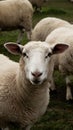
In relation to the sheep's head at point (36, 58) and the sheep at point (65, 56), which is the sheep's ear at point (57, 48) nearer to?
the sheep's head at point (36, 58)

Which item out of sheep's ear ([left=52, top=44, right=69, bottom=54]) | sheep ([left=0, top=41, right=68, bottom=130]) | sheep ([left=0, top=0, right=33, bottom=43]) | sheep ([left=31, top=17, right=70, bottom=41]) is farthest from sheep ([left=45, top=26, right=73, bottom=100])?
sheep ([left=0, top=0, right=33, bottom=43])

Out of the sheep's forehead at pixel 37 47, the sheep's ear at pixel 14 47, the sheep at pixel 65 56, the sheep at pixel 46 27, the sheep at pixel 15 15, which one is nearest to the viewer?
the sheep's forehead at pixel 37 47

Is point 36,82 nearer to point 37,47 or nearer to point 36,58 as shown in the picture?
point 36,58

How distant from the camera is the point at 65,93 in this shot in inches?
289

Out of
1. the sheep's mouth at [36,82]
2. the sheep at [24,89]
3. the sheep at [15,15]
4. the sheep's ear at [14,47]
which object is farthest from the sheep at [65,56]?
the sheep at [15,15]

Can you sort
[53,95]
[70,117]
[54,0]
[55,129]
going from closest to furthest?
1. [55,129]
2. [70,117]
3. [53,95]
4. [54,0]

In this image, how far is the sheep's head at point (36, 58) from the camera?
4.05 metres

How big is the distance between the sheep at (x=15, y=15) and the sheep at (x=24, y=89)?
592cm

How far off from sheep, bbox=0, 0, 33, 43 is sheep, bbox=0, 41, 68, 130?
5.92 metres

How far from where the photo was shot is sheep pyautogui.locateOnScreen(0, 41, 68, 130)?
4344mm

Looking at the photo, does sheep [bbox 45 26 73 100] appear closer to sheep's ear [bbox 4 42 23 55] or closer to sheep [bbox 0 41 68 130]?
sheep [bbox 0 41 68 130]

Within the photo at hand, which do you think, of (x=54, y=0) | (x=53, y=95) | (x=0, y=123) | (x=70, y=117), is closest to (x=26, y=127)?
(x=0, y=123)

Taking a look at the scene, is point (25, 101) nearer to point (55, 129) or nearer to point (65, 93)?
point (55, 129)

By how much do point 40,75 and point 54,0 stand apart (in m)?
21.3
